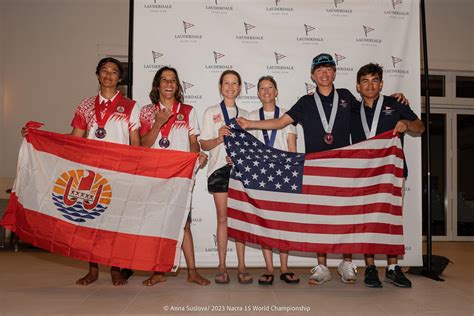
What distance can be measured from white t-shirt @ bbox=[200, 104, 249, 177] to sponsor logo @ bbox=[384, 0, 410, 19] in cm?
199

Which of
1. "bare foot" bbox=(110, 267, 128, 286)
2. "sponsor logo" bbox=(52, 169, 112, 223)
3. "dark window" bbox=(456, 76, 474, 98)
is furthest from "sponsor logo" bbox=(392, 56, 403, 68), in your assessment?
"dark window" bbox=(456, 76, 474, 98)

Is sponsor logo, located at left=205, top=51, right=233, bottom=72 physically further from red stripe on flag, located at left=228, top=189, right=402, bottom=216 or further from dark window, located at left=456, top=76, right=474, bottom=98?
dark window, located at left=456, top=76, right=474, bottom=98

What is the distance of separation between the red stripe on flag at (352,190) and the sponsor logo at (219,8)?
200 cm

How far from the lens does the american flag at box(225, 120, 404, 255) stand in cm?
342

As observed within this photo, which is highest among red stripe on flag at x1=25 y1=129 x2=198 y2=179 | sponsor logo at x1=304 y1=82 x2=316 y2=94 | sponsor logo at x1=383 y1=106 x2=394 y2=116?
sponsor logo at x1=304 y1=82 x2=316 y2=94

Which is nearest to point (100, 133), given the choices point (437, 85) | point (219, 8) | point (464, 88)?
point (219, 8)

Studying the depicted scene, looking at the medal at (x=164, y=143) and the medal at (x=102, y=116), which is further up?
the medal at (x=102, y=116)

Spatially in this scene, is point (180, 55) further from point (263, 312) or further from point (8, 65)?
point (8, 65)

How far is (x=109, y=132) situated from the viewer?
3.46 meters

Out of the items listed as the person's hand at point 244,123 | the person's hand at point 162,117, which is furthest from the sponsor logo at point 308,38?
the person's hand at point 162,117

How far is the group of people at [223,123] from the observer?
350 cm

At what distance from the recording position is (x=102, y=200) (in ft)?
10.8

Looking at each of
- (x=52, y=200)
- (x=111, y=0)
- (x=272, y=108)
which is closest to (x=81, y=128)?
(x=52, y=200)

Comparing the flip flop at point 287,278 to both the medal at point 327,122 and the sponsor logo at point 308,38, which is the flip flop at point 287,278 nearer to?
the medal at point 327,122
